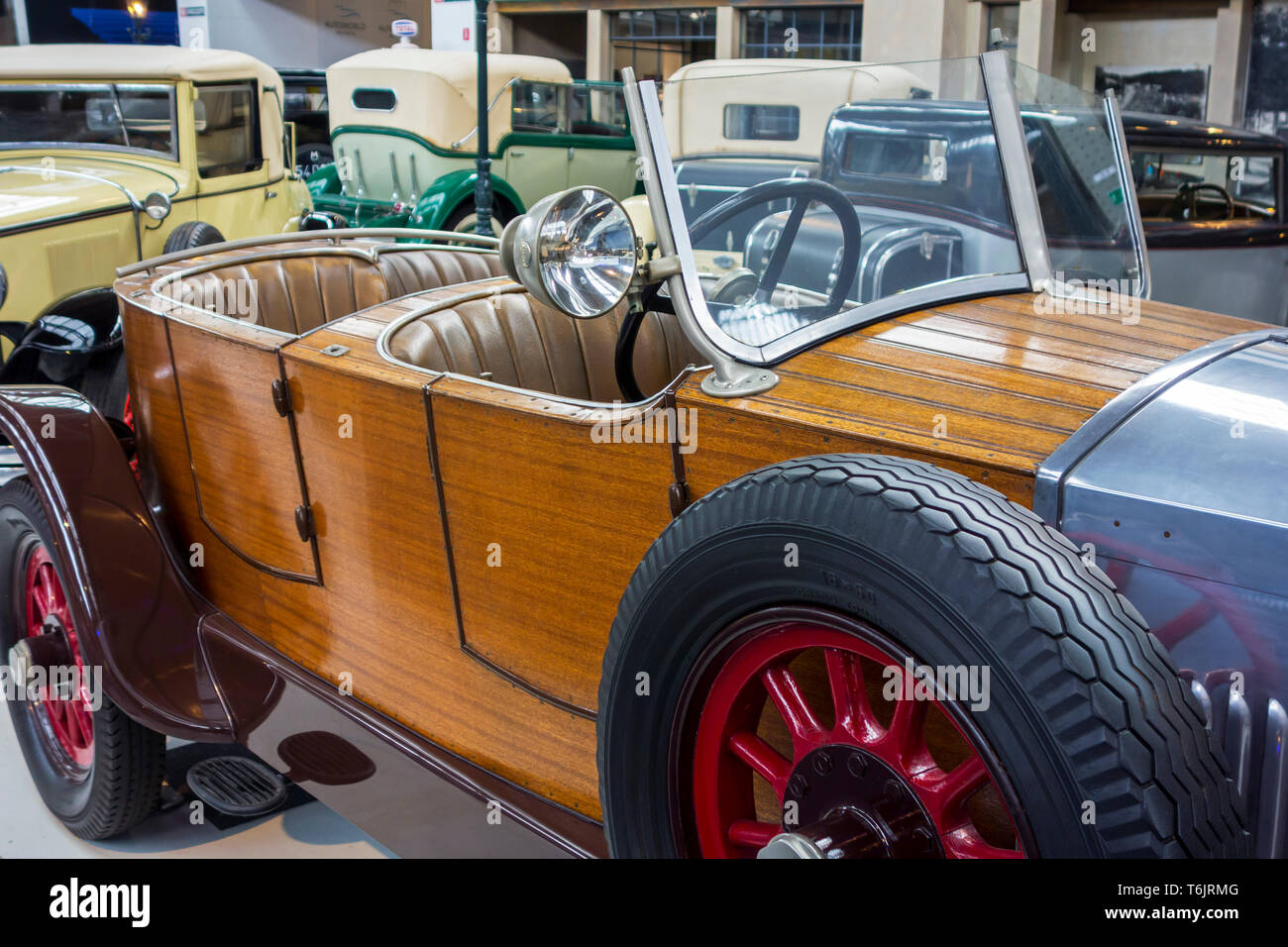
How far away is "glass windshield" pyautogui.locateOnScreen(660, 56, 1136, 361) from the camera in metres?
1.68

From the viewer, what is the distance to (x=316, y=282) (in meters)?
2.96

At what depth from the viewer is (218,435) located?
7.66 ft

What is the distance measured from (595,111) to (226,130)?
3.98 metres

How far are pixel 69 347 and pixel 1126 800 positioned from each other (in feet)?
12.6

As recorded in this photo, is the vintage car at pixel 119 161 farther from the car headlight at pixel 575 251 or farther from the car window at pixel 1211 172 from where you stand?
the car window at pixel 1211 172

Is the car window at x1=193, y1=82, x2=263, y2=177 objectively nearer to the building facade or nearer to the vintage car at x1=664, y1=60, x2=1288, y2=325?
the building facade

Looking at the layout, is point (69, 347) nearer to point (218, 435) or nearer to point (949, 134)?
point (218, 435)

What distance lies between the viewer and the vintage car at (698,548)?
110 cm

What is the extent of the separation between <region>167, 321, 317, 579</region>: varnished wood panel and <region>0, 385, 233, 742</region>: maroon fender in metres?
0.16

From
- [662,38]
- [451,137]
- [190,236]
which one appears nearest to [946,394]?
[190,236]

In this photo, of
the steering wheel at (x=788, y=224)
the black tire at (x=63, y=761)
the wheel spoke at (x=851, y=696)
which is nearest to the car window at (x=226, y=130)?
the black tire at (x=63, y=761)

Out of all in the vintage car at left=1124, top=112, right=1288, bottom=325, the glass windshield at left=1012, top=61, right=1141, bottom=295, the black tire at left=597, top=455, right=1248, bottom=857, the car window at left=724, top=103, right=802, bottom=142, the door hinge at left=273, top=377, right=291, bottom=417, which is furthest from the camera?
the vintage car at left=1124, top=112, right=1288, bottom=325

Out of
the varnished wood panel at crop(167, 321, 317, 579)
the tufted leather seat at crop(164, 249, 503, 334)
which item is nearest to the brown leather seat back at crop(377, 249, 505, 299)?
the tufted leather seat at crop(164, 249, 503, 334)

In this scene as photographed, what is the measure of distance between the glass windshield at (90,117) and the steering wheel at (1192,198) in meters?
5.12
